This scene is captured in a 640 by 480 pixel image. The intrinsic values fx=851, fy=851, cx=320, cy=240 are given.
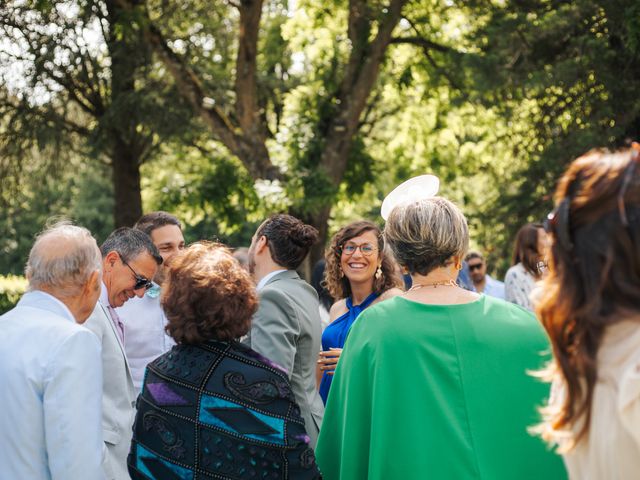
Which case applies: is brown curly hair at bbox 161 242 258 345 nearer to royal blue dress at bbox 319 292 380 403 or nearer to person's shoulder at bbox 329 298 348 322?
royal blue dress at bbox 319 292 380 403

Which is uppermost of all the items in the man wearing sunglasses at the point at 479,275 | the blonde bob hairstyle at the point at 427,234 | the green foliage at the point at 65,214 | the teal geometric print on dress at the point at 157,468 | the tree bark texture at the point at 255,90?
the tree bark texture at the point at 255,90

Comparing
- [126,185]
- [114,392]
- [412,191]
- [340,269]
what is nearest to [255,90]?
[126,185]

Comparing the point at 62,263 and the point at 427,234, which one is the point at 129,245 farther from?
the point at 427,234

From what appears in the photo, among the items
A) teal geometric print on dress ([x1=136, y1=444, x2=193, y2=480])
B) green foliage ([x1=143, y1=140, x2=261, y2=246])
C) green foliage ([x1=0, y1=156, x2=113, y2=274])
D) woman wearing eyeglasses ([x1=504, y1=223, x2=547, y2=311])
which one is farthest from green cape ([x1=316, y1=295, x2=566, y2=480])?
green foliage ([x1=0, y1=156, x2=113, y2=274])

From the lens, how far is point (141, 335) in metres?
5.41

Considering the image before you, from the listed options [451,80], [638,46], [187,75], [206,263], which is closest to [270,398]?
[206,263]

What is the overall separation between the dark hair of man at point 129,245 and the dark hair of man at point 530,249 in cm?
354

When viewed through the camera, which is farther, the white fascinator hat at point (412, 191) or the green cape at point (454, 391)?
the white fascinator hat at point (412, 191)

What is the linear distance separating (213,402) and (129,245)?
2043 mm

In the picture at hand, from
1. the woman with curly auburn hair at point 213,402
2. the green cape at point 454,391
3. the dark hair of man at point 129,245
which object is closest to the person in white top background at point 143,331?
the dark hair of man at point 129,245

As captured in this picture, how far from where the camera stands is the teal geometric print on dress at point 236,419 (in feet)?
10.5

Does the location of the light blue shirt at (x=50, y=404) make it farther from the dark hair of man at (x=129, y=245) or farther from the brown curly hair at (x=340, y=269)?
the brown curly hair at (x=340, y=269)

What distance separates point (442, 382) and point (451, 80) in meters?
15.0

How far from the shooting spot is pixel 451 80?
695 inches
